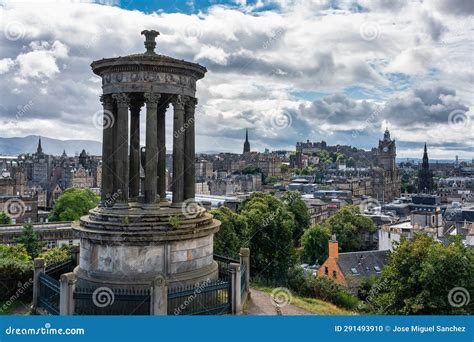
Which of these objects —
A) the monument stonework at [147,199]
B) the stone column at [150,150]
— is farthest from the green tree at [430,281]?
the stone column at [150,150]

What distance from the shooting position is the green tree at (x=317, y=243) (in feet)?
204

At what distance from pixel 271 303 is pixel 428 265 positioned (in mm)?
7517

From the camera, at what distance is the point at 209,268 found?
16047 mm

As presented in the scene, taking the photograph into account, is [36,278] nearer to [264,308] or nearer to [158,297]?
[158,297]

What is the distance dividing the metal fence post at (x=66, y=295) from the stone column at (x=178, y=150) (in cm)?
442

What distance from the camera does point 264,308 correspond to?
16.8 m

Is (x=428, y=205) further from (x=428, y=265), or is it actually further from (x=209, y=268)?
(x=209, y=268)

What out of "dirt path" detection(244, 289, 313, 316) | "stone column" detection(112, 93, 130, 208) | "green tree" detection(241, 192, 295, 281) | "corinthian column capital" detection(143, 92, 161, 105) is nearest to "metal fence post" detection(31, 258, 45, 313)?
"stone column" detection(112, 93, 130, 208)

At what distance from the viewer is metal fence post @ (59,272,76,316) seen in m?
13.7

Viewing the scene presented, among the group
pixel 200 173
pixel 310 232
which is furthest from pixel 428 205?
pixel 200 173

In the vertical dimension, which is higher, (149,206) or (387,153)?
(387,153)

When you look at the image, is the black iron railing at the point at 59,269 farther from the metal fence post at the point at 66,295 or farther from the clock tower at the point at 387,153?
the clock tower at the point at 387,153

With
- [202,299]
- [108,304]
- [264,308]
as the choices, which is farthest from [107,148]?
[264,308]

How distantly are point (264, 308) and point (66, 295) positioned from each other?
7120 mm
